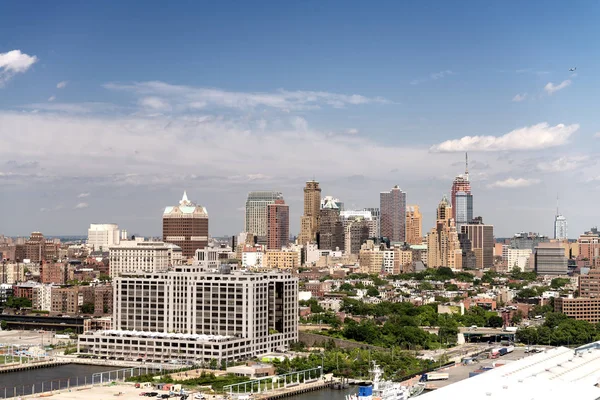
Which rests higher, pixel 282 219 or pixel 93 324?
pixel 282 219

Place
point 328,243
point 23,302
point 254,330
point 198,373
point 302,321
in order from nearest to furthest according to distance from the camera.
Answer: point 198,373
point 254,330
point 302,321
point 23,302
point 328,243

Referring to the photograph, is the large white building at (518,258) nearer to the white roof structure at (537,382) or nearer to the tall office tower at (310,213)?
the tall office tower at (310,213)

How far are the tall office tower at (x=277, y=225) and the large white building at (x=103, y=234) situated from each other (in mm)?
34331

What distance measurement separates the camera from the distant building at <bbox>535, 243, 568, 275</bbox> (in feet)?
380

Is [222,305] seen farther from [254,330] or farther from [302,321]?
[302,321]

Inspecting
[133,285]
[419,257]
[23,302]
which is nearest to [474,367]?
[133,285]

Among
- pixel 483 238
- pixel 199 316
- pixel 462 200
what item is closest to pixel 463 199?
pixel 462 200

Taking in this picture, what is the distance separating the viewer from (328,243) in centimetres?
13925

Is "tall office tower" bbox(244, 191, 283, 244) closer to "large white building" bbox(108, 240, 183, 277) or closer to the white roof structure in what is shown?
"large white building" bbox(108, 240, 183, 277)

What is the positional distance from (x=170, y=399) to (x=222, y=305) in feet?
41.2

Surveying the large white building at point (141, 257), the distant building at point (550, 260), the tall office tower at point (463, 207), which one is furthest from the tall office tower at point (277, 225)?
the large white building at point (141, 257)

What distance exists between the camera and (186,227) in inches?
4311

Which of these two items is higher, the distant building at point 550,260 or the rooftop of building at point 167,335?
the distant building at point 550,260

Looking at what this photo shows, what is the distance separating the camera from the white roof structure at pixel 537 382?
28516mm
